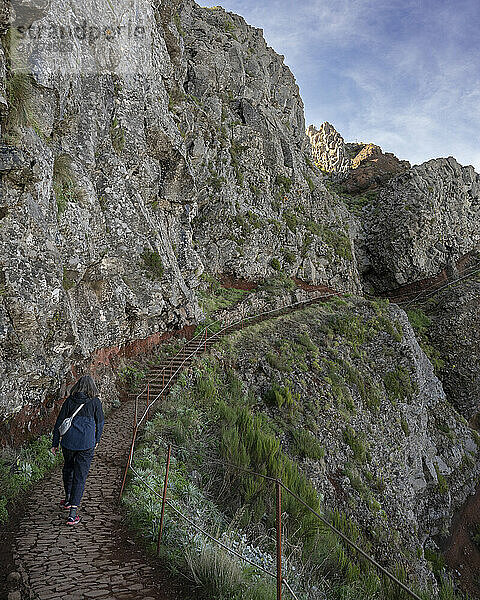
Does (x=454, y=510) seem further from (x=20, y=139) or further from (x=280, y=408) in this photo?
(x=20, y=139)

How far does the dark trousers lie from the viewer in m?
5.20

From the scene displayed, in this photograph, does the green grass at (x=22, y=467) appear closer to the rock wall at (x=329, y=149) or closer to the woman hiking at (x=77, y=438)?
the woman hiking at (x=77, y=438)

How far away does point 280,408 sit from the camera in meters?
13.9

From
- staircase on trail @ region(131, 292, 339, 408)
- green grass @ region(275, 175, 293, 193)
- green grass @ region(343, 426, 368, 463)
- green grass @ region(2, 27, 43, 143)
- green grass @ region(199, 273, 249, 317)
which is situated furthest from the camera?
green grass @ region(275, 175, 293, 193)

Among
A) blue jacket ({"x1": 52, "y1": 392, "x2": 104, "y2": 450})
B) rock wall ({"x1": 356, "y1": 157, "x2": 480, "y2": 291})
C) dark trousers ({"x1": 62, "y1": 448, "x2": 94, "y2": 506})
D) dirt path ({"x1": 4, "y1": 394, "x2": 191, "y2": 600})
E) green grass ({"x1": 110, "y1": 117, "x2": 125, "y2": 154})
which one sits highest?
rock wall ({"x1": 356, "y1": 157, "x2": 480, "y2": 291})

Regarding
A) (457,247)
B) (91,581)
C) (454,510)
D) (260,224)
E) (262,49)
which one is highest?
(262,49)

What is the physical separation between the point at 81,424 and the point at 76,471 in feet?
2.01

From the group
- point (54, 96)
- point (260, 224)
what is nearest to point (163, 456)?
point (54, 96)

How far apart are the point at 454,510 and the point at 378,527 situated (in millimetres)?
8072

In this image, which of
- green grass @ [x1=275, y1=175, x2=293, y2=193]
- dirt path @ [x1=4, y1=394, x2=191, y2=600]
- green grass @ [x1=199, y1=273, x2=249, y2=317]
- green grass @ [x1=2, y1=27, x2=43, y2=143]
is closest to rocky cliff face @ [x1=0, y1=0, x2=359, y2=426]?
green grass @ [x1=2, y1=27, x2=43, y2=143]

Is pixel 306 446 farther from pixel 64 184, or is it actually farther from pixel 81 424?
pixel 64 184

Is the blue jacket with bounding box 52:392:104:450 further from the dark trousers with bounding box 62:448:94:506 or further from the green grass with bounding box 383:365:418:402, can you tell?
the green grass with bounding box 383:365:418:402

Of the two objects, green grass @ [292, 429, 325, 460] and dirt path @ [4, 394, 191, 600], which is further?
green grass @ [292, 429, 325, 460]

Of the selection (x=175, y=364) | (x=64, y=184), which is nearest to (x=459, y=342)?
(x=175, y=364)
